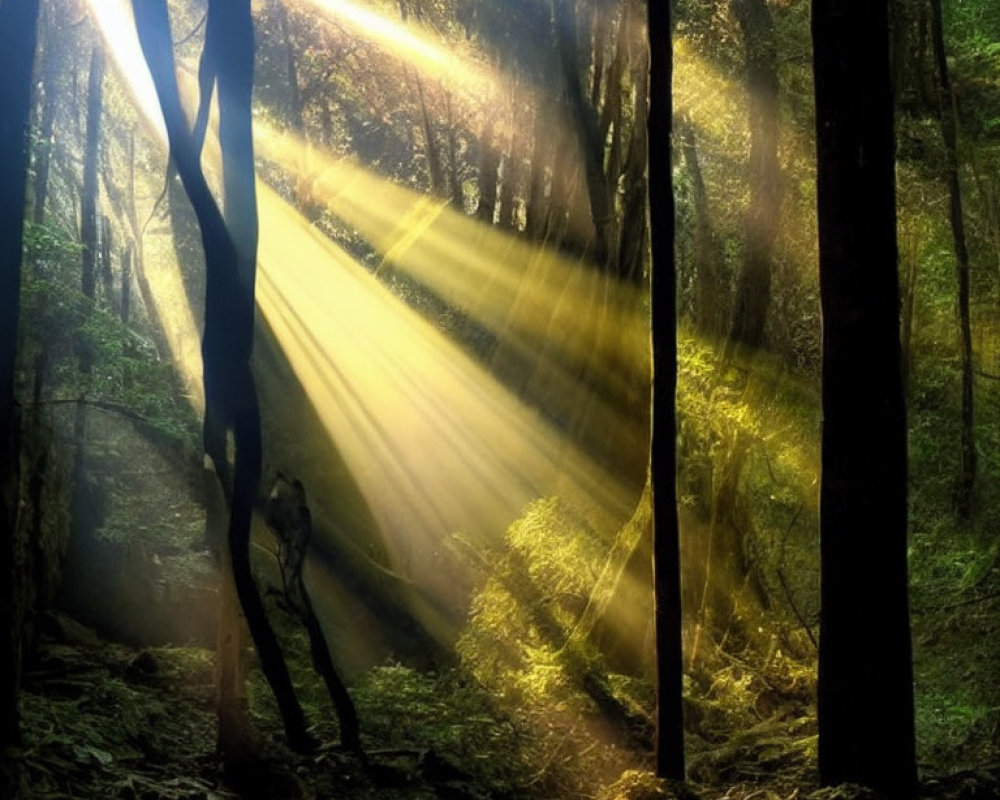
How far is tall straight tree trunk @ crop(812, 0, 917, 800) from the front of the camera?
551 cm

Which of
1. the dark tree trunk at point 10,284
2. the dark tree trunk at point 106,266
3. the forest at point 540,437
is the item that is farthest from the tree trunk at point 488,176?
the dark tree trunk at point 10,284

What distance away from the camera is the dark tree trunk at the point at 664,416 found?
289 inches

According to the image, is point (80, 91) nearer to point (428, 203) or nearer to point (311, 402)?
point (428, 203)

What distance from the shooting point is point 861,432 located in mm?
5641

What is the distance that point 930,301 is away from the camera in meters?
17.3

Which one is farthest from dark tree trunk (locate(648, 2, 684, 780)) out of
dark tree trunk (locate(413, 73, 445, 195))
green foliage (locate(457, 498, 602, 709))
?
dark tree trunk (locate(413, 73, 445, 195))

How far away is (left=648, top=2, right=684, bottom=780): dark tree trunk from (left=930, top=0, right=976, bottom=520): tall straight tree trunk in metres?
5.63

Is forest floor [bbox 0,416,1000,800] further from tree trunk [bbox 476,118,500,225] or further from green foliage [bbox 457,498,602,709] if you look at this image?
tree trunk [bbox 476,118,500,225]

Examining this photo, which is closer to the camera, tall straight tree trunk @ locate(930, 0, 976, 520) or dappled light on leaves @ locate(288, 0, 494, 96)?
tall straight tree trunk @ locate(930, 0, 976, 520)

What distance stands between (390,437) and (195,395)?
11.2ft

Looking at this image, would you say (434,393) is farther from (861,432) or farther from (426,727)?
(861,432)

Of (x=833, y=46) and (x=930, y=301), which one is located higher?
(x=833, y=46)

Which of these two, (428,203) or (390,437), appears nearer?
(390,437)

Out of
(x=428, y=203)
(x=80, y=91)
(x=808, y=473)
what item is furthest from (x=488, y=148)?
(x=80, y=91)
